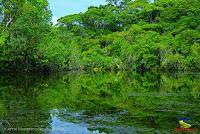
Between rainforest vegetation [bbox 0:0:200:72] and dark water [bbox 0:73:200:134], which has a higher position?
rainforest vegetation [bbox 0:0:200:72]

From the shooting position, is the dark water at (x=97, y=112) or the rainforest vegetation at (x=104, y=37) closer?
the dark water at (x=97, y=112)

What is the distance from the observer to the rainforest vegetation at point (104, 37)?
55281mm

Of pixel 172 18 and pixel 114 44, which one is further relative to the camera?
pixel 172 18

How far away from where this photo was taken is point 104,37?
94.1 m

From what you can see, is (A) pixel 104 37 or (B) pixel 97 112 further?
(A) pixel 104 37

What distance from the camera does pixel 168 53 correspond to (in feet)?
234

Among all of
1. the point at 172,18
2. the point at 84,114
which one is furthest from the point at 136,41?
the point at 84,114

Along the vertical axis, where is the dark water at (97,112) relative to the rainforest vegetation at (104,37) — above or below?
below

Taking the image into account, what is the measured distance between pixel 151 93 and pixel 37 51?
96.4ft

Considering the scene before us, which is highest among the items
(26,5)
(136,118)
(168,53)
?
(26,5)

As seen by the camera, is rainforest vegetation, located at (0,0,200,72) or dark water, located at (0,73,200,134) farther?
rainforest vegetation, located at (0,0,200,72)

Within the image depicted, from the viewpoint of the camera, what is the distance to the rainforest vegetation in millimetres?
55281

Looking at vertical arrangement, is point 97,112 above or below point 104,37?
below

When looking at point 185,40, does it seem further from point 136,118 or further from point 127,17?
point 136,118
